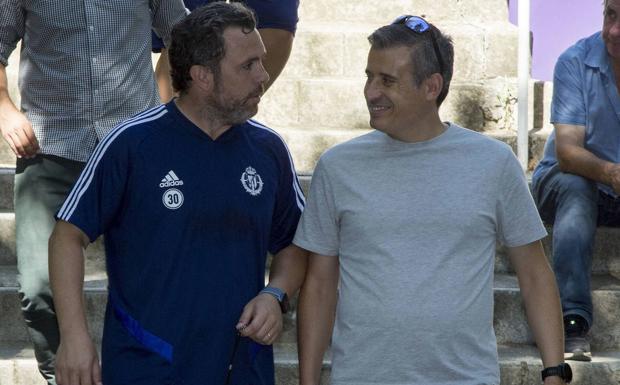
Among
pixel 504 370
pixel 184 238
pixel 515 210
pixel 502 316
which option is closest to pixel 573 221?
pixel 502 316

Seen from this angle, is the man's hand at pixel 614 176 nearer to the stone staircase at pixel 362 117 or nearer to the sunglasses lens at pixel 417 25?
the stone staircase at pixel 362 117

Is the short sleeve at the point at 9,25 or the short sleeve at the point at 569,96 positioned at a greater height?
the short sleeve at the point at 9,25

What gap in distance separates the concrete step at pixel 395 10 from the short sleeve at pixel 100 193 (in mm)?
4438

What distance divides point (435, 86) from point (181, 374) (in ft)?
3.49

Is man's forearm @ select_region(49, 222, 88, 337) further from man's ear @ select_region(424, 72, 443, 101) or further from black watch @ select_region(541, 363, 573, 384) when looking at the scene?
black watch @ select_region(541, 363, 573, 384)

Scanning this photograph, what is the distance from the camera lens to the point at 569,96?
586cm

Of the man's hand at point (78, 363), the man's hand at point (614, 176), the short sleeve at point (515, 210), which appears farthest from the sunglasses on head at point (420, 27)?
the man's hand at point (614, 176)

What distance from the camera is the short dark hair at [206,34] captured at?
3576 millimetres

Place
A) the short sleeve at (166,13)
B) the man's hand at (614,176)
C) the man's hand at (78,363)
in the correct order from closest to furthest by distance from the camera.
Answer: the man's hand at (78,363)
the short sleeve at (166,13)
the man's hand at (614,176)

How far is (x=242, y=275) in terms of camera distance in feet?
11.5

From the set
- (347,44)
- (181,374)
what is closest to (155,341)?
(181,374)

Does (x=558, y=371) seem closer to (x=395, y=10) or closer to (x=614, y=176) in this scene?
(x=614, y=176)

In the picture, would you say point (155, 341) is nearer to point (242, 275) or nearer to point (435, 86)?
point (242, 275)

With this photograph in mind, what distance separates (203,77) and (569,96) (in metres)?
2.70
